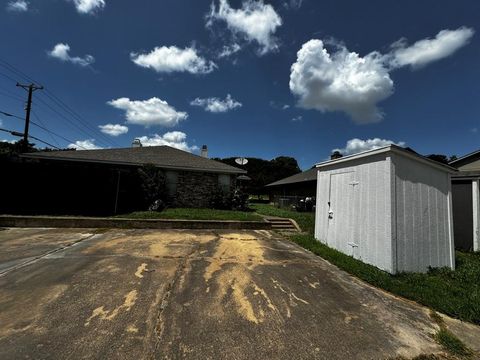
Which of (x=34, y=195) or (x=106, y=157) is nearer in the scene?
(x=34, y=195)

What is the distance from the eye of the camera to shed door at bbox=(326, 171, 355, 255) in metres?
5.68

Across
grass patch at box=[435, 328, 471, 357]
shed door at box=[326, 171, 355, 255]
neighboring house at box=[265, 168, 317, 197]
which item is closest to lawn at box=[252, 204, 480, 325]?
shed door at box=[326, 171, 355, 255]

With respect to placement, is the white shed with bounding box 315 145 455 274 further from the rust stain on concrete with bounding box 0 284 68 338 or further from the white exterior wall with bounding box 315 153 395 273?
the rust stain on concrete with bounding box 0 284 68 338

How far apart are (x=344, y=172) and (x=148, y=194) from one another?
9.76 m

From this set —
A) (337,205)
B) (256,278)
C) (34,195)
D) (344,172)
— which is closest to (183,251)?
(256,278)

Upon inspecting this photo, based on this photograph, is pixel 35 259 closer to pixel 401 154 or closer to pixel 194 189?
pixel 401 154

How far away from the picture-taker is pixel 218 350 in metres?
2.25

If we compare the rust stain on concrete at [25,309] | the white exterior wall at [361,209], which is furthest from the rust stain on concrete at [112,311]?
the white exterior wall at [361,209]

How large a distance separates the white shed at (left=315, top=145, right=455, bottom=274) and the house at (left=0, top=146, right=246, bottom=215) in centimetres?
906

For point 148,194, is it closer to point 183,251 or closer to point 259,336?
point 183,251

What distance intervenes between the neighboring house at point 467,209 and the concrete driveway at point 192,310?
5.80 meters

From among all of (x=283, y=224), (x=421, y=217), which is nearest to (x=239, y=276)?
(x=421, y=217)

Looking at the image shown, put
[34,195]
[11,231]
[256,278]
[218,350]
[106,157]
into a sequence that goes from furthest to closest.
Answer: [106,157] → [34,195] → [11,231] → [256,278] → [218,350]

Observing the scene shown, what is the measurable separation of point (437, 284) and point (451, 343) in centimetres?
212
